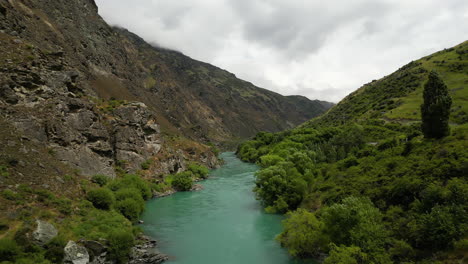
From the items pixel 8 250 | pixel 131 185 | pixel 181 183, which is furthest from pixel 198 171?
pixel 8 250

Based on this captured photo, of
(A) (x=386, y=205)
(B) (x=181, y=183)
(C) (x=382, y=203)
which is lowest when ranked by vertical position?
(A) (x=386, y=205)

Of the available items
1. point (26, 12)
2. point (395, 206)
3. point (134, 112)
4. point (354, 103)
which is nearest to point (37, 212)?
point (395, 206)

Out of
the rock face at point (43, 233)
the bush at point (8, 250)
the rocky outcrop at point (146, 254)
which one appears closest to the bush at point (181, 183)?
the rocky outcrop at point (146, 254)

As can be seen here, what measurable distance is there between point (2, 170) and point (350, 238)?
39.2 metres

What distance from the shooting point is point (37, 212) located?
31.2 metres

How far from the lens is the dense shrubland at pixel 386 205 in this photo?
2242 centimetres

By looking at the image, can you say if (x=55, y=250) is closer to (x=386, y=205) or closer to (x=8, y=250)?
(x=8, y=250)

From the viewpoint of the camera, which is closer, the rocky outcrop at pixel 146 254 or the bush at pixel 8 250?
the bush at pixel 8 250

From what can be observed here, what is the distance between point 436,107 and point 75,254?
42799 mm

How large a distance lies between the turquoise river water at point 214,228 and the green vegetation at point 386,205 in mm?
3326

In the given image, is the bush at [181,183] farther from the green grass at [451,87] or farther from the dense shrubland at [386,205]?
the green grass at [451,87]

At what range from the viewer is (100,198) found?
1613 inches

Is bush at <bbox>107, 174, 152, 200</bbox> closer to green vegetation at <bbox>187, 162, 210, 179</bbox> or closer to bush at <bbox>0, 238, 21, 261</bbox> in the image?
bush at <bbox>0, 238, 21, 261</bbox>

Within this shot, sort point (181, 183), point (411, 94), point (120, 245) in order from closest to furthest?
1. point (120, 245)
2. point (181, 183)
3. point (411, 94)
